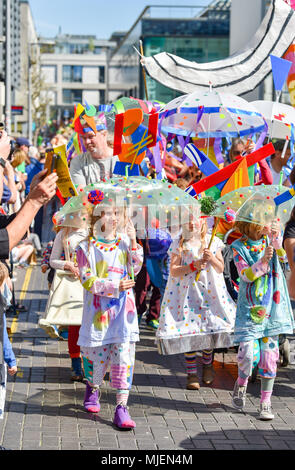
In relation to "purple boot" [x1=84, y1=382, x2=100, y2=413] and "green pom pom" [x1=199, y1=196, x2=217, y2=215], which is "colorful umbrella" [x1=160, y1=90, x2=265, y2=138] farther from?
"purple boot" [x1=84, y1=382, x2=100, y2=413]

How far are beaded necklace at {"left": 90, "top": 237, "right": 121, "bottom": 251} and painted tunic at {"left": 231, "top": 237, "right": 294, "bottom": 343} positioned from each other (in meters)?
0.93

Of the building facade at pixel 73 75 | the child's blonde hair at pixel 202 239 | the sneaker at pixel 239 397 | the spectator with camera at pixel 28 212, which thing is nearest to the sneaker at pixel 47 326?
the child's blonde hair at pixel 202 239

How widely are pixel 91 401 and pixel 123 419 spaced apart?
0.46 meters

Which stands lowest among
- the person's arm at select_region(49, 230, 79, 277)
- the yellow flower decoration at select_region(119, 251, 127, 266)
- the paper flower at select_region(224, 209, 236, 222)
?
the person's arm at select_region(49, 230, 79, 277)

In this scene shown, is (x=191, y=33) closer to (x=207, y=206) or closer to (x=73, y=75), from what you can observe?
(x=207, y=206)

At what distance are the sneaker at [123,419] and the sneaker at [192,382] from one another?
1108 mm

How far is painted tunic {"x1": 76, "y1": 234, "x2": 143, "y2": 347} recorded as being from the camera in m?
5.67

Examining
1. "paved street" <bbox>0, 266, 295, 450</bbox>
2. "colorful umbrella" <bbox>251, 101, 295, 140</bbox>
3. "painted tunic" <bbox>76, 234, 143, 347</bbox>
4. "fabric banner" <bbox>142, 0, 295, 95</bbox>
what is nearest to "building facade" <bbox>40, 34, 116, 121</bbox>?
"fabric banner" <bbox>142, 0, 295, 95</bbox>

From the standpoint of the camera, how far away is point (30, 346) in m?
8.00

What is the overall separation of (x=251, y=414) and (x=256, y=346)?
511 mm

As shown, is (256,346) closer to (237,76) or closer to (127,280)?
(127,280)

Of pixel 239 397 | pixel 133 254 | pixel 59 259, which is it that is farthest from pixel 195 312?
pixel 59 259

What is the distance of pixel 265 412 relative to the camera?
5805mm
